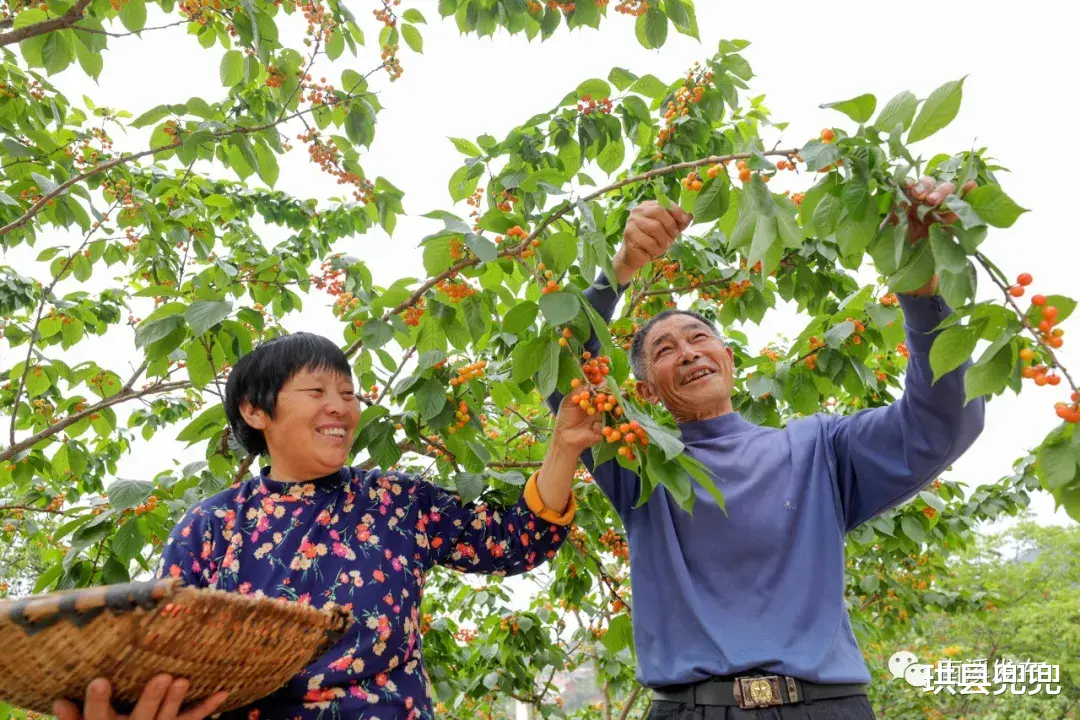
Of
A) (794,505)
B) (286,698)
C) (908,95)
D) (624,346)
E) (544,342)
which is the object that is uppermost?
(624,346)

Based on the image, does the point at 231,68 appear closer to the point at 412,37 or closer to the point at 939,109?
the point at 412,37

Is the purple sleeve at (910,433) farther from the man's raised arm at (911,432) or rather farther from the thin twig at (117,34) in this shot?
the thin twig at (117,34)

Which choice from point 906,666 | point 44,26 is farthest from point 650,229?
point 906,666

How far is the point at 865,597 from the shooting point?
501cm

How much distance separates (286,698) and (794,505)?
3.43 feet

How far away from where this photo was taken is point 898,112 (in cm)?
125

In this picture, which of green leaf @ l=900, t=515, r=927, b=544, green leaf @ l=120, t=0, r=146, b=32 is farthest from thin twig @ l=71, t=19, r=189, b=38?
green leaf @ l=900, t=515, r=927, b=544

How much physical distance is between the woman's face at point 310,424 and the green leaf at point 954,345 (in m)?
1.12

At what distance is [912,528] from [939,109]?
2.26 meters

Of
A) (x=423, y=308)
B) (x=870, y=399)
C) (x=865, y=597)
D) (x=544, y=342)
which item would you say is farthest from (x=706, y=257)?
(x=865, y=597)

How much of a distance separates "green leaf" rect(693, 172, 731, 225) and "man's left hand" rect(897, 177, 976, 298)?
1.05 feet

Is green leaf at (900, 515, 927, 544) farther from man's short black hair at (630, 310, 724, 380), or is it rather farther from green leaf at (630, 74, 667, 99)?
green leaf at (630, 74, 667, 99)

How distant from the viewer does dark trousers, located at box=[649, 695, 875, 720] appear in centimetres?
152

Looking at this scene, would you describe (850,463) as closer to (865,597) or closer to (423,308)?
(423,308)
